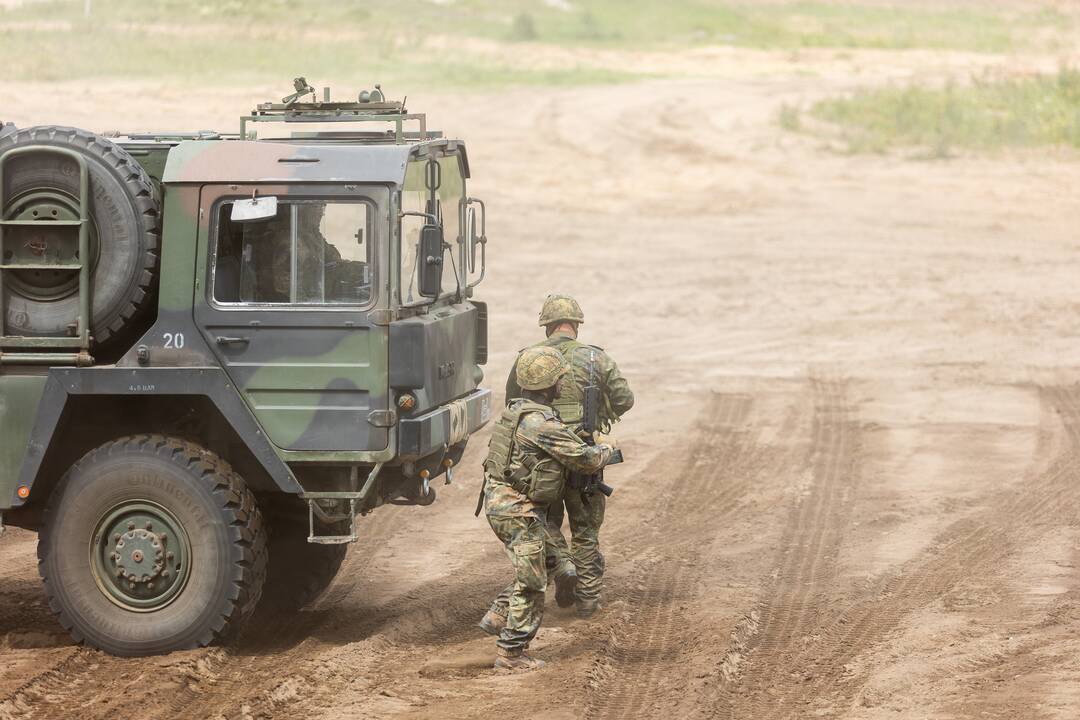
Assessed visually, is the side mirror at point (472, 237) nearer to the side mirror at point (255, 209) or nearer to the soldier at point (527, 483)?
the soldier at point (527, 483)

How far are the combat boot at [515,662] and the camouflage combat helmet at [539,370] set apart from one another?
1464 millimetres

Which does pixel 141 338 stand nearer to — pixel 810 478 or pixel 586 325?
pixel 810 478

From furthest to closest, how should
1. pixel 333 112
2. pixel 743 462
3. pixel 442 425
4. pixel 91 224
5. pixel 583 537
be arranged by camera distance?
1. pixel 743 462
2. pixel 583 537
3. pixel 333 112
4. pixel 442 425
5. pixel 91 224

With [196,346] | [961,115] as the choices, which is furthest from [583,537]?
[961,115]

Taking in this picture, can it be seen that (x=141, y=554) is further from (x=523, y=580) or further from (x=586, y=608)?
(x=586, y=608)

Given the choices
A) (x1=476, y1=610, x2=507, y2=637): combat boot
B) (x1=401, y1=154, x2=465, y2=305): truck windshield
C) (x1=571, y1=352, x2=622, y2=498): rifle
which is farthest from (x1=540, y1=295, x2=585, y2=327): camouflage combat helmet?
(x1=476, y1=610, x2=507, y2=637): combat boot

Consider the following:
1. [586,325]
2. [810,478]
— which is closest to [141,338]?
[810,478]

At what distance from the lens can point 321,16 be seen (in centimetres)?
4422

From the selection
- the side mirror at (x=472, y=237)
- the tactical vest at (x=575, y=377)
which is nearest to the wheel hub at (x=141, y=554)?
the tactical vest at (x=575, y=377)

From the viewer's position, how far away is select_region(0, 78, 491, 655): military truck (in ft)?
29.8

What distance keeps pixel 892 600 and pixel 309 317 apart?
13.8ft

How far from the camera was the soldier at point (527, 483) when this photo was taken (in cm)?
925

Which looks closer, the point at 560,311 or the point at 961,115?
the point at 560,311

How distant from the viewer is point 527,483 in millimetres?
9367
